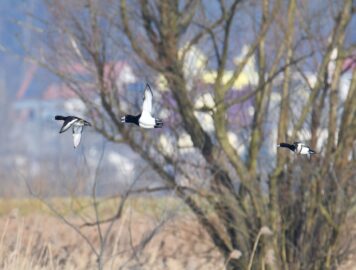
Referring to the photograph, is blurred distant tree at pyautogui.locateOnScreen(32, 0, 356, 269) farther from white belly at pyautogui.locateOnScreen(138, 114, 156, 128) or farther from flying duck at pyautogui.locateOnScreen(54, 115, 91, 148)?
white belly at pyautogui.locateOnScreen(138, 114, 156, 128)

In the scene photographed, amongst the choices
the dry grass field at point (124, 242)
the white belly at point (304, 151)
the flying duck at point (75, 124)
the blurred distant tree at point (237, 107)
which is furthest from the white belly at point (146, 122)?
the blurred distant tree at point (237, 107)

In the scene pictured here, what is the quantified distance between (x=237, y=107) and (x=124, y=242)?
144 inches

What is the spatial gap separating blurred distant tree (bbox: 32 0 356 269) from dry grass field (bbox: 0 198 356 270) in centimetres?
40

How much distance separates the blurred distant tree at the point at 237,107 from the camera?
11664mm

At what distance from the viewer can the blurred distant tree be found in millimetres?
11664

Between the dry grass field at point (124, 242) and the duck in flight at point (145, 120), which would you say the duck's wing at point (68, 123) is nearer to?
the duck in flight at point (145, 120)

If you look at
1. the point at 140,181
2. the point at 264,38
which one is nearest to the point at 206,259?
the point at 140,181

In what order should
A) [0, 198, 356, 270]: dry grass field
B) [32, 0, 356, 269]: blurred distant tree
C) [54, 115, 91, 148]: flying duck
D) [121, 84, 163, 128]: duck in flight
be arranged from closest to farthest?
[121, 84, 163, 128]: duck in flight < [54, 115, 91, 148]: flying duck < [0, 198, 356, 270]: dry grass field < [32, 0, 356, 269]: blurred distant tree

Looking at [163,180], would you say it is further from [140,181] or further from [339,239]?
[339,239]

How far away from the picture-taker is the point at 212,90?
1186 centimetres

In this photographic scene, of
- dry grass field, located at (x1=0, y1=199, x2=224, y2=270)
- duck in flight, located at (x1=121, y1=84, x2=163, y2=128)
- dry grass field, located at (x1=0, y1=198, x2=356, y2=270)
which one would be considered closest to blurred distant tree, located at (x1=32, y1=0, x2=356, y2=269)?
dry grass field, located at (x1=0, y1=198, x2=356, y2=270)

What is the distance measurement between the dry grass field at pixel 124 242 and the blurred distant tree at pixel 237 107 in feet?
1.31

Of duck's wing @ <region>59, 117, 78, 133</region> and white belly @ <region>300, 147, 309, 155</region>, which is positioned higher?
duck's wing @ <region>59, 117, 78, 133</region>

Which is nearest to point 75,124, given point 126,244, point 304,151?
point 304,151
